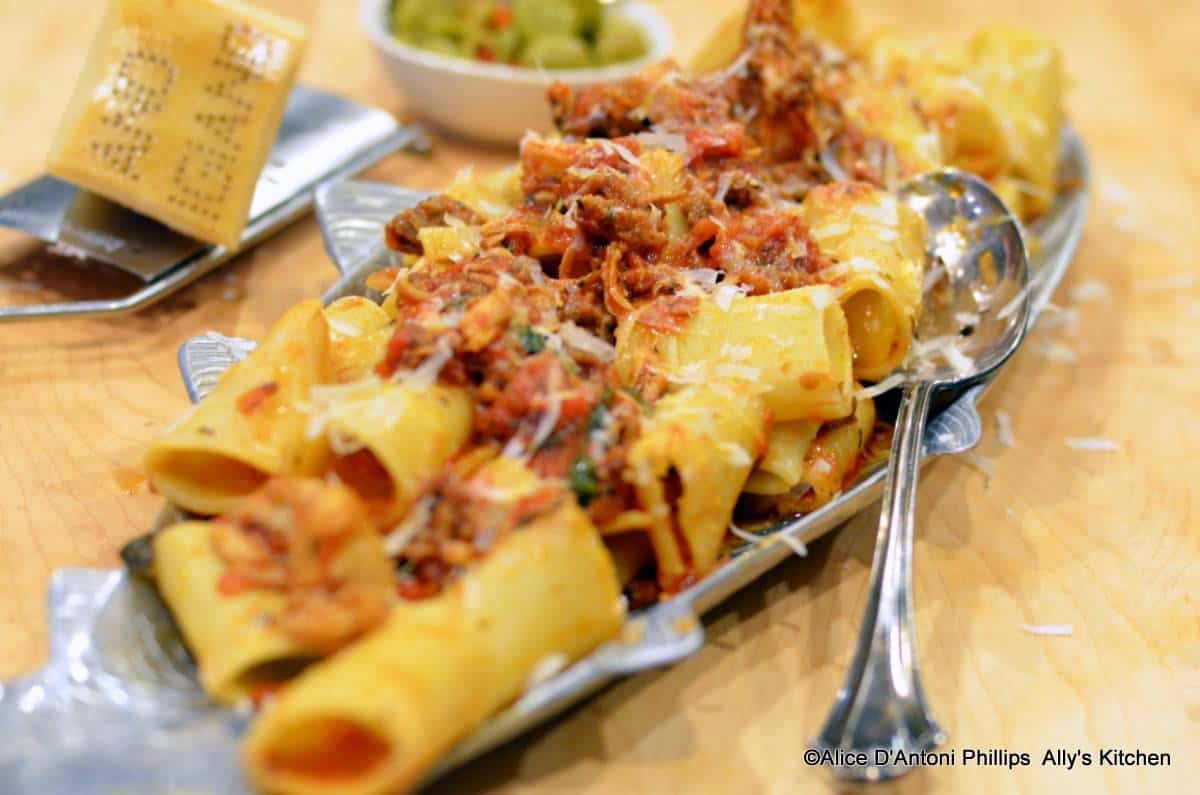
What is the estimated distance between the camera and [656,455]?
205 cm

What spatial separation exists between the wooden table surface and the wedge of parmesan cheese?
333 mm

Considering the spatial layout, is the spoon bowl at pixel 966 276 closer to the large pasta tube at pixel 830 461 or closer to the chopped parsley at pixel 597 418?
the large pasta tube at pixel 830 461

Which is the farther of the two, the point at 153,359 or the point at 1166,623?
the point at 153,359

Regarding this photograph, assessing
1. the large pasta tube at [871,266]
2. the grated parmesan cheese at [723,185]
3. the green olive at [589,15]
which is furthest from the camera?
the green olive at [589,15]

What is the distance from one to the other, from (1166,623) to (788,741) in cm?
105

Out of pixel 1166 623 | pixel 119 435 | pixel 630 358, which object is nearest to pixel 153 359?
pixel 119 435

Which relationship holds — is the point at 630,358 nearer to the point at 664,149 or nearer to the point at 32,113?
the point at 664,149

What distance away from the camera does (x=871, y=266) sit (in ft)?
8.64

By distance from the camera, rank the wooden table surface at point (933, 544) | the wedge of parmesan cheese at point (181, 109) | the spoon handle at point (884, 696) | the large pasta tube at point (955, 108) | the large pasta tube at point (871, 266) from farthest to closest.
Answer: the large pasta tube at point (955, 108) → the wedge of parmesan cheese at point (181, 109) → the large pasta tube at point (871, 266) → the wooden table surface at point (933, 544) → the spoon handle at point (884, 696)

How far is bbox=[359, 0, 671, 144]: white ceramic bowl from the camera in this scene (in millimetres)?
4117

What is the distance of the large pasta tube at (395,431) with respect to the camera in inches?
79.0

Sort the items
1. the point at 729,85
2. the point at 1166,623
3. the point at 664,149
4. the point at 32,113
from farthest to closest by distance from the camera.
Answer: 1. the point at 32,113
2. the point at 729,85
3. the point at 664,149
4. the point at 1166,623

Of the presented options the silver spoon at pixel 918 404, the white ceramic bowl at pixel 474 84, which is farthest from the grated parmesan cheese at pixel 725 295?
the white ceramic bowl at pixel 474 84

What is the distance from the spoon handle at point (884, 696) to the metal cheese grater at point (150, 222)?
2.16 meters
